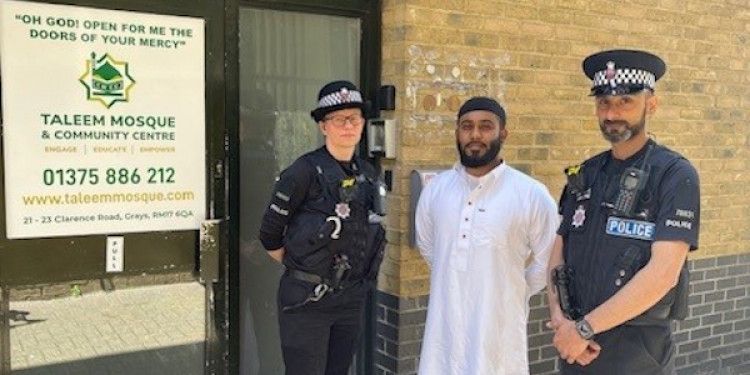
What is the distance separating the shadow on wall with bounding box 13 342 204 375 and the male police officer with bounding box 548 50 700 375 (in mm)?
1934

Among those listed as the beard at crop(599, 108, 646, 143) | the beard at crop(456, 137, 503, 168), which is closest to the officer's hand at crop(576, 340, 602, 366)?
the beard at crop(599, 108, 646, 143)

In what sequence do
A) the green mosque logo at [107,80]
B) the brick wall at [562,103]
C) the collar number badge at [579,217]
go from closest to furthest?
1. the collar number badge at [579,217]
2. the green mosque logo at [107,80]
3. the brick wall at [562,103]

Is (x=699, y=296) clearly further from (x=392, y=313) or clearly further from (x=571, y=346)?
(x=571, y=346)

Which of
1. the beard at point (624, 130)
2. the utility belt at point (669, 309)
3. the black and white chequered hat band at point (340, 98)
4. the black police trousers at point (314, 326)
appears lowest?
the black police trousers at point (314, 326)

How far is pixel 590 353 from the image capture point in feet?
8.52

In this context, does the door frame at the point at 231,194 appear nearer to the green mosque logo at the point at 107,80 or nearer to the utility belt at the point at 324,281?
the green mosque logo at the point at 107,80

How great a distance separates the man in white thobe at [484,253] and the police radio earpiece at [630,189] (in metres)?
0.50

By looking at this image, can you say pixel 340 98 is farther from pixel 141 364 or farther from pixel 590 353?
pixel 141 364

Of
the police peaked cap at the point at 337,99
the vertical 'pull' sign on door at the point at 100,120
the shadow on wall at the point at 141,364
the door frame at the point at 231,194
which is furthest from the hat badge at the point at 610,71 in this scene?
the shadow on wall at the point at 141,364

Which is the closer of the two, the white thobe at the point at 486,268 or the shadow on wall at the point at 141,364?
the white thobe at the point at 486,268

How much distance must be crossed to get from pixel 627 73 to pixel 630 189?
1.38ft

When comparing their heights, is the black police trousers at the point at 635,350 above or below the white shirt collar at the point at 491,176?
below

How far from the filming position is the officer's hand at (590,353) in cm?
258

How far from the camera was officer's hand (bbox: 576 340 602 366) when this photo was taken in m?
2.58
